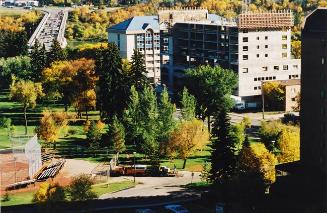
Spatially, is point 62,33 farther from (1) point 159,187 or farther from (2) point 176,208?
(2) point 176,208

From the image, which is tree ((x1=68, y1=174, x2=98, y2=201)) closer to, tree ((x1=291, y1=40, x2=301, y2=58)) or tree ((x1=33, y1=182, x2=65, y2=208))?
tree ((x1=33, y1=182, x2=65, y2=208))

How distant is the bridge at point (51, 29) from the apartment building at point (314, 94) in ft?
164

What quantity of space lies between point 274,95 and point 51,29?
1833 inches

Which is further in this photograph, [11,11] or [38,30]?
[11,11]

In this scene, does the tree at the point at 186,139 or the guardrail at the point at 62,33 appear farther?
the guardrail at the point at 62,33

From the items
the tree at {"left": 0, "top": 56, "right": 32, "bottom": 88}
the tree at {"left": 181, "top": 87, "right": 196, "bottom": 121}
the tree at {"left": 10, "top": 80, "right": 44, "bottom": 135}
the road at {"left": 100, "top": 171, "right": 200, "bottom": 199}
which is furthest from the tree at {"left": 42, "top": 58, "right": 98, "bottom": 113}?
the road at {"left": 100, "top": 171, "right": 200, "bottom": 199}

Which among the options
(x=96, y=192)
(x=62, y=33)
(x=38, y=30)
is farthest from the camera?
(x=38, y=30)

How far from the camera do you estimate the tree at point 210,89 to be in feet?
144

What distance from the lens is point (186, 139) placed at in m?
33.7

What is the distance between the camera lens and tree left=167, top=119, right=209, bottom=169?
33.7m

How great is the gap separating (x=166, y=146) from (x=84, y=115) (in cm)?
1713

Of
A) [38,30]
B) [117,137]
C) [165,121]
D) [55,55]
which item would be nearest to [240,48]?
[55,55]

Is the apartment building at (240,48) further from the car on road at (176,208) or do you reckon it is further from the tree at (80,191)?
the tree at (80,191)

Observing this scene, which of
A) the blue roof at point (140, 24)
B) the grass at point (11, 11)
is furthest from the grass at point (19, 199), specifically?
the grass at point (11, 11)
